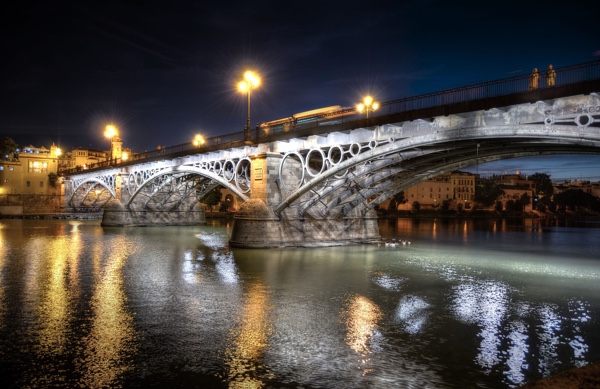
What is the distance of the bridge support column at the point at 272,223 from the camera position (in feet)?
96.1

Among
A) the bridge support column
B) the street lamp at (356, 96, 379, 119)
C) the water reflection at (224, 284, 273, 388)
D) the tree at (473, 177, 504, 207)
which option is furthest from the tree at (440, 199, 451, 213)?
the water reflection at (224, 284, 273, 388)

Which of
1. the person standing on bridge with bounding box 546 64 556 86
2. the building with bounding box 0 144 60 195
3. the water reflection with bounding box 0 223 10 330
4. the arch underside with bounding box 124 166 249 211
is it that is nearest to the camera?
the water reflection with bounding box 0 223 10 330

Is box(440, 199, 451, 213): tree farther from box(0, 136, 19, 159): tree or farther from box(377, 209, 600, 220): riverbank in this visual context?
box(0, 136, 19, 159): tree

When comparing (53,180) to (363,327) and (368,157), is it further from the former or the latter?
(363,327)

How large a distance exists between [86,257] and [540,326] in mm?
22137

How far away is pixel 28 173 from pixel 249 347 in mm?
115857

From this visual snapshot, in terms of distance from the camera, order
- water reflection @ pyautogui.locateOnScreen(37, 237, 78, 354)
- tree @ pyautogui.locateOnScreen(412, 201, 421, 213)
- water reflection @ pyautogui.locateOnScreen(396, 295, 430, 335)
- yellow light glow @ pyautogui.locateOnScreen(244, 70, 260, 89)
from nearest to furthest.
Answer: water reflection @ pyautogui.locateOnScreen(37, 237, 78, 354) → water reflection @ pyautogui.locateOnScreen(396, 295, 430, 335) → yellow light glow @ pyautogui.locateOnScreen(244, 70, 260, 89) → tree @ pyautogui.locateOnScreen(412, 201, 421, 213)

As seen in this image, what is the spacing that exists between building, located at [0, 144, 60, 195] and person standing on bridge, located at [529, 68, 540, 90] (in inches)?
4126

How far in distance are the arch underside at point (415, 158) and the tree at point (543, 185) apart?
146 metres

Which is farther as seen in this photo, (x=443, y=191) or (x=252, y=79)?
(x=443, y=191)

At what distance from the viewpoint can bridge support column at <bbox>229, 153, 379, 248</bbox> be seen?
29.3 metres

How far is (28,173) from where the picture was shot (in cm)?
10662

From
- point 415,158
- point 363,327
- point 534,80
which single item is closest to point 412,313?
point 363,327

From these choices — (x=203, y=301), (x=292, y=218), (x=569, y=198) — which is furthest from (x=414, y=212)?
(x=203, y=301)
